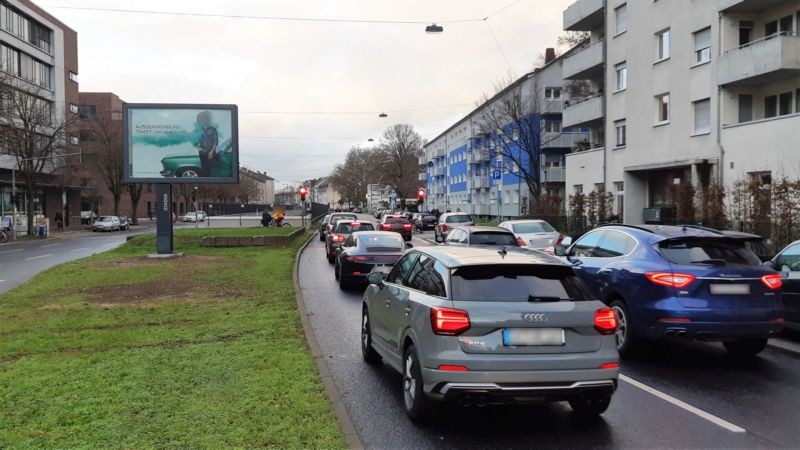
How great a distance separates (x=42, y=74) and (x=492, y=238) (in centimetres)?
5431

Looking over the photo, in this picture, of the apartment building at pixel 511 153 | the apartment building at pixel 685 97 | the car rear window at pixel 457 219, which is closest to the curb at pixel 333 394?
the apartment building at pixel 685 97

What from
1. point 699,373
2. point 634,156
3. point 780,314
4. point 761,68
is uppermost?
point 761,68

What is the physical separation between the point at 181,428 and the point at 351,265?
986 cm

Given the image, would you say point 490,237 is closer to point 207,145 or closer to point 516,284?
point 516,284

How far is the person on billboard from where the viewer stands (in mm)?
24462

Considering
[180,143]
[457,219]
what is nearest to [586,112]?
[457,219]

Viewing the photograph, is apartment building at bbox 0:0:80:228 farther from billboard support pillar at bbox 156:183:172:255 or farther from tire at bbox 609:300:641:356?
tire at bbox 609:300:641:356

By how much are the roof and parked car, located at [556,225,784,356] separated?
6.84 feet

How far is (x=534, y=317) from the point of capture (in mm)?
4816

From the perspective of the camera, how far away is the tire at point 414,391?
201 inches

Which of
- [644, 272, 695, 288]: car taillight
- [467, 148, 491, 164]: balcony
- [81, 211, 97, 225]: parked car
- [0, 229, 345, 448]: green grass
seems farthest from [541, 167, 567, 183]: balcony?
[644, 272, 695, 288]: car taillight

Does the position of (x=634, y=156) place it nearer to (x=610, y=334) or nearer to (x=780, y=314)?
(x=780, y=314)

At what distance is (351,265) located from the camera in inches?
575

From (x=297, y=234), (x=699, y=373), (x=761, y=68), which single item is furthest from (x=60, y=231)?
(x=699, y=373)
